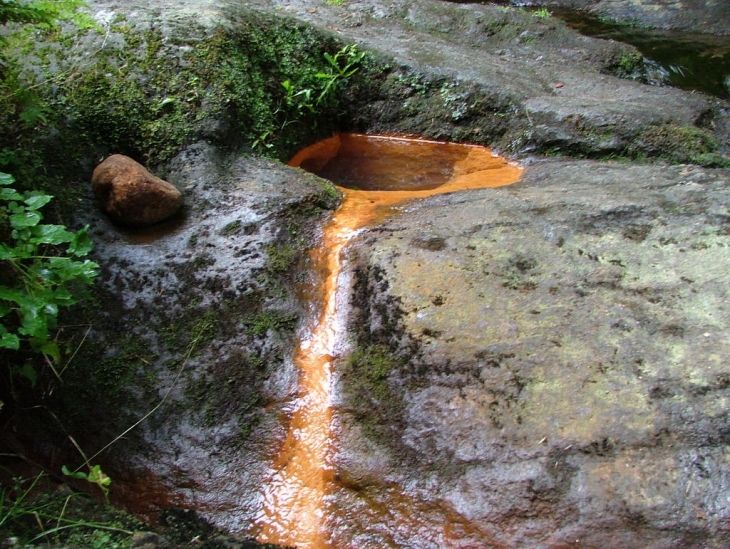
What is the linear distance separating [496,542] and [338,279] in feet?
5.63

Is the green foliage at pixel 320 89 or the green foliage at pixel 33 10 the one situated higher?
the green foliage at pixel 33 10

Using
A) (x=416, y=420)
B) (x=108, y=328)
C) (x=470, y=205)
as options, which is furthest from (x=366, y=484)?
(x=470, y=205)

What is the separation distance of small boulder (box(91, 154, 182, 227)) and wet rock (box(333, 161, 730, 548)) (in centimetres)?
Answer: 133

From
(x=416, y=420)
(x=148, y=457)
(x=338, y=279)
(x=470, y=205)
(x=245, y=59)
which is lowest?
(x=148, y=457)

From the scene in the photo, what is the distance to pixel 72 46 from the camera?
446 cm

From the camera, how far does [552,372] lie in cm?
303

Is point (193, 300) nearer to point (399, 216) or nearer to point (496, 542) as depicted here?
point (399, 216)

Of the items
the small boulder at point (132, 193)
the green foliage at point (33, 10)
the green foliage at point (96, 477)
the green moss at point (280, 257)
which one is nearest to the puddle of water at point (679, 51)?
the green moss at point (280, 257)

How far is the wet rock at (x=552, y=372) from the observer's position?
8.84 feet

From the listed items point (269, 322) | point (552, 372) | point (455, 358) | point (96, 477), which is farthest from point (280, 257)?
point (552, 372)

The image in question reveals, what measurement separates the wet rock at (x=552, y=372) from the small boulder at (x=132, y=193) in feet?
4.35

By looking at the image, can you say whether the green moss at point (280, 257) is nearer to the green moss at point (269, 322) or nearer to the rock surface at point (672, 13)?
the green moss at point (269, 322)

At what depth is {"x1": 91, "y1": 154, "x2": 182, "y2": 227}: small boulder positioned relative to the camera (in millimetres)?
3738

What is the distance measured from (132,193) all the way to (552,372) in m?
2.66
